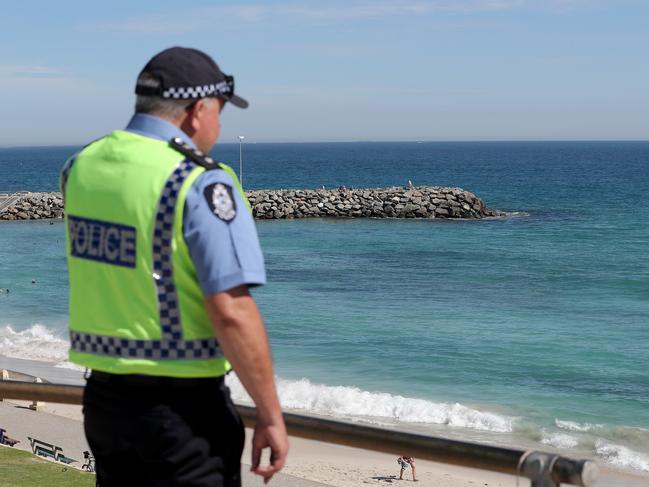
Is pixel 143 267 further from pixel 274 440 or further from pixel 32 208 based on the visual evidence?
pixel 32 208

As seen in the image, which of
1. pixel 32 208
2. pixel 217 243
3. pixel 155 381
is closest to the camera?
pixel 217 243

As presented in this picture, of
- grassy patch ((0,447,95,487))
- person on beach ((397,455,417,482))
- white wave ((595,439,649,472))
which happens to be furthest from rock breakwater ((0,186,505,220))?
grassy patch ((0,447,95,487))

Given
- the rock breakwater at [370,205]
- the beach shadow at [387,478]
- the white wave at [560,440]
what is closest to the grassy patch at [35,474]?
the beach shadow at [387,478]

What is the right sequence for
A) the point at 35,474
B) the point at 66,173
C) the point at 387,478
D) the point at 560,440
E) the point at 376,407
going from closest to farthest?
1. the point at 66,173
2. the point at 35,474
3. the point at 387,478
4. the point at 560,440
5. the point at 376,407

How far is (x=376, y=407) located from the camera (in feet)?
68.5

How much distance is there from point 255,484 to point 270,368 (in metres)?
6.02

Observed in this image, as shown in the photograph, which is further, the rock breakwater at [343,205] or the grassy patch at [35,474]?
the rock breakwater at [343,205]

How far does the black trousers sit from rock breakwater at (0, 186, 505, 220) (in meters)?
60.7

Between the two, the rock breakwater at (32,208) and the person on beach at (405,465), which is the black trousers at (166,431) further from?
the rock breakwater at (32,208)

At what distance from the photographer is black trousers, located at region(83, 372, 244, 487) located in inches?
88.8

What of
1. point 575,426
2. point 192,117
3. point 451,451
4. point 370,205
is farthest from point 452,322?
point 370,205

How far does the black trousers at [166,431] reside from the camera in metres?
2.26

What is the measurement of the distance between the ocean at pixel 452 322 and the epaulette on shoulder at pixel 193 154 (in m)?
16.0

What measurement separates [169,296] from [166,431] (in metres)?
0.30
